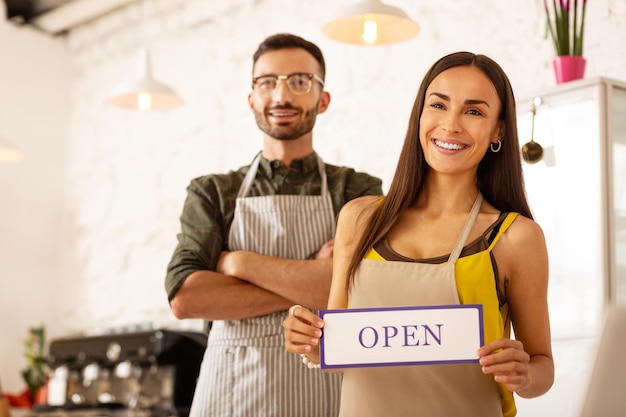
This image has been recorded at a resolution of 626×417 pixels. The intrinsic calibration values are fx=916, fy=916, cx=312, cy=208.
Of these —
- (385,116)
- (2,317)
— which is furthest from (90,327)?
(385,116)

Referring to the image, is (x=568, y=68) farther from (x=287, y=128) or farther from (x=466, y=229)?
(x=466, y=229)

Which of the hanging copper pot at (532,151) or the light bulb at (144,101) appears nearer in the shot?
the hanging copper pot at (532,151)

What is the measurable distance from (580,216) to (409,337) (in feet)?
5.23

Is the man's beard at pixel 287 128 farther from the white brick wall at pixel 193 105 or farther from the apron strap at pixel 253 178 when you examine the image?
the white brick wall at pixel 193 105

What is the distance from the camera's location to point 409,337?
1.67 m

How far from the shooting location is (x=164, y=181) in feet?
19.7

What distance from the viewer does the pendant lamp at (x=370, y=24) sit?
11.3 ft

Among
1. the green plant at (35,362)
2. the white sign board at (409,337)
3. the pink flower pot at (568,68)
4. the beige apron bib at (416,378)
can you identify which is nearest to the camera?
the white sign board at (409,337)

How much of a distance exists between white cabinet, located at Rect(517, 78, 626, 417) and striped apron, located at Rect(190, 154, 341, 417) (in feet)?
3.10

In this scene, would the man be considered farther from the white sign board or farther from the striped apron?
the white sign board

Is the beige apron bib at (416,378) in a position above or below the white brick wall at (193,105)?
below

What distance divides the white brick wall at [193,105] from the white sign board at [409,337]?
2.39 meters

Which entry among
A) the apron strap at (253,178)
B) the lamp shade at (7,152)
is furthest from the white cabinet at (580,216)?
the lamp shade at (7,152)

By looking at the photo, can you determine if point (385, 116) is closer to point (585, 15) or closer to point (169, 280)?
point (585, 15)
